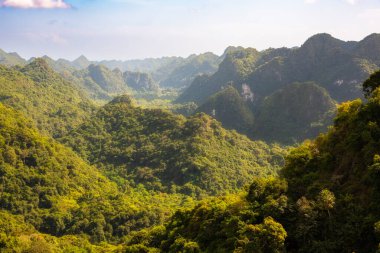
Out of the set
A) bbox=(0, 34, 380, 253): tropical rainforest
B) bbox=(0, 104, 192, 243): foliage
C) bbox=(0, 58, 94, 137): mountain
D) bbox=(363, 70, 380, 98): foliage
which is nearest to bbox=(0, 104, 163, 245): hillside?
bbox=(0, 104, 192, 243): foliage

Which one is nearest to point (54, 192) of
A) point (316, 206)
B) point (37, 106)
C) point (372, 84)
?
point (316, 206)

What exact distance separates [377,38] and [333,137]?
176316mm

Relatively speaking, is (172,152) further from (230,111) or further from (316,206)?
(316,206)

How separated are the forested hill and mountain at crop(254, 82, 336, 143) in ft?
392

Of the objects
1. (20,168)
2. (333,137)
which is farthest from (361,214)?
(20,168)

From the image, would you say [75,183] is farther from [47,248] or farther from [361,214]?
[361,214]

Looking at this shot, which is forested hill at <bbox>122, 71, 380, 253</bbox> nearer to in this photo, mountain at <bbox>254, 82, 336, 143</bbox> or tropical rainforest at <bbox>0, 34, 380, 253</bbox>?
tropical rainforest at <bbox>0, 34, 380, 253</bbox>

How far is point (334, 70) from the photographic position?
190375 millimetres

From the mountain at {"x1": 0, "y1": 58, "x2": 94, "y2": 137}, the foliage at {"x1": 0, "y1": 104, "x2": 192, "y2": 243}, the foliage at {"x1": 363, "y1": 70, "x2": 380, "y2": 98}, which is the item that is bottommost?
the foliage at {"x1": 0, "y1": 104, "x2": 192, "y2": 243}

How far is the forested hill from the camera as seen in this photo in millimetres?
27484

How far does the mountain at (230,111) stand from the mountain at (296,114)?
810 centimetres

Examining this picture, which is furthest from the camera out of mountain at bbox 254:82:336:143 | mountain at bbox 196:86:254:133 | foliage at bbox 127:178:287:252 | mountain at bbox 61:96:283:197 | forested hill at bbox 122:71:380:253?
mountain at bbox 196:86:254:133

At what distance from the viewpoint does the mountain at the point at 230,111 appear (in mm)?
177000

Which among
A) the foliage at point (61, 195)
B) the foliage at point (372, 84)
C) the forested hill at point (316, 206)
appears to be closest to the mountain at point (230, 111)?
the foliage at point (61, 195)
